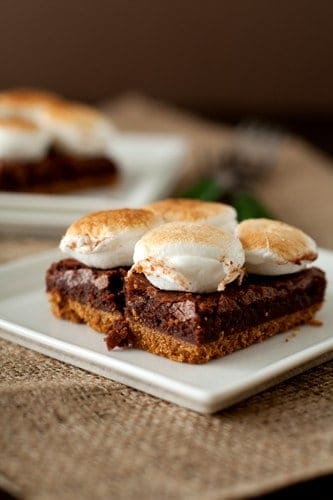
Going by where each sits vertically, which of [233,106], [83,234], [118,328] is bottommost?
[233,106]

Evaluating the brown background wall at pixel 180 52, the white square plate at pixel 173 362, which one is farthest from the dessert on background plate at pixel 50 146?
the brown background wall at pixel 180 52

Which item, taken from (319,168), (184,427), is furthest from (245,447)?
(319,168)

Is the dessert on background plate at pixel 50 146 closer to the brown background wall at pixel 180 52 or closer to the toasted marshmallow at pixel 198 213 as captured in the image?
the toasted marshmallow at pixel 198 213

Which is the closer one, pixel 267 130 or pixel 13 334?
pixel 13 334

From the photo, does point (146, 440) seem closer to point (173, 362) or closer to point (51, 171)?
point (173, 362)

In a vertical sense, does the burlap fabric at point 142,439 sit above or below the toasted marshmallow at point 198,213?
below

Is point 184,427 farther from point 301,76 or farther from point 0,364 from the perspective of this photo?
point 301,76

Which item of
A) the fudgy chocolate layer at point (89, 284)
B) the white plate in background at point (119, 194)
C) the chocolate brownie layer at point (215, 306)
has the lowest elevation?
the white plate in background at point (119, 194)

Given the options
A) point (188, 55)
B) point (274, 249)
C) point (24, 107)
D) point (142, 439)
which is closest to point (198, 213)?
point (274, 249)
